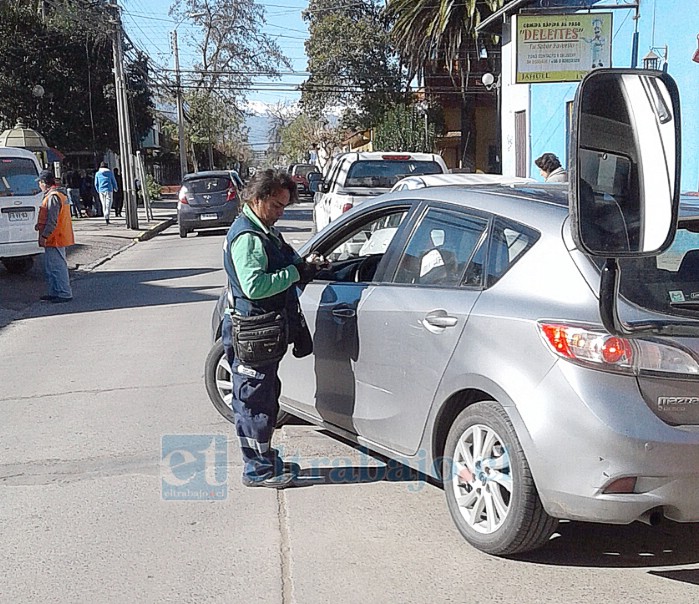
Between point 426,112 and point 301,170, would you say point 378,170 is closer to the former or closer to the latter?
point 426,112

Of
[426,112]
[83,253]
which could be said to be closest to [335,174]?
[83,253]

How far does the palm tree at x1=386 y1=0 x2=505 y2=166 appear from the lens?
30.0 m

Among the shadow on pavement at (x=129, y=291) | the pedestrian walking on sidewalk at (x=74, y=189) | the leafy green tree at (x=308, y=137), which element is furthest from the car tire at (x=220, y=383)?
the leafy green tree at (x=308, y=137)

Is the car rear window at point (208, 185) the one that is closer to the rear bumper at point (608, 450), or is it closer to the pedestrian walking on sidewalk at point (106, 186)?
the pedestrian walking on sidewalk at point (106, 186)

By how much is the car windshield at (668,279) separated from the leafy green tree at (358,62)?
1572 inches

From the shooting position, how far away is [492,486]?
13.6 feet

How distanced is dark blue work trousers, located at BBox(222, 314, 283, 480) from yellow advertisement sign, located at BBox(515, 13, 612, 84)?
1465 cm

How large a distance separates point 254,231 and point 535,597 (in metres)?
2.35

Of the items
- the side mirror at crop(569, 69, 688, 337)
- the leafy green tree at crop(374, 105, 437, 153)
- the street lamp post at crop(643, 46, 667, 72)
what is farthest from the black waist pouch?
the leafy green tree at crop(374, 105, 437, 153)

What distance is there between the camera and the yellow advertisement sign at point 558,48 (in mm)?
17797

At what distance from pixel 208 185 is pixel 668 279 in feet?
67.0

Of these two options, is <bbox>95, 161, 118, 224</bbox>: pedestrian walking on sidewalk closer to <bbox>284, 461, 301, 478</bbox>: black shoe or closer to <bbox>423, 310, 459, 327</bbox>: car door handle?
<bbox>284, 461, 301, 478</bbox>: black shoe

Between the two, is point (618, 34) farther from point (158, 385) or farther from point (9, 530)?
point (9, 530)

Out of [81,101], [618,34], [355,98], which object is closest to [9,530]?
[618,34]
